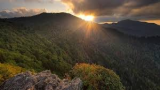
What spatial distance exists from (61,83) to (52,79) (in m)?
1.33

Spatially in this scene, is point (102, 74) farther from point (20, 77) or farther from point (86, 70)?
point (20, 77)

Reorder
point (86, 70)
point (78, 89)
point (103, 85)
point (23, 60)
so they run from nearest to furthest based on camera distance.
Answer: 1. point (78, 89)
2. point (103, 85)
3. point (86, 70)
4. point (23, 60)

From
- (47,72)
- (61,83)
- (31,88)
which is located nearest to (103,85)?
(61,83)

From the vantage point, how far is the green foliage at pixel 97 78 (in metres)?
27.1

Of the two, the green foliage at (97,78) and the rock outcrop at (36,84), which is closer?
the rock outcrop at (36,84)

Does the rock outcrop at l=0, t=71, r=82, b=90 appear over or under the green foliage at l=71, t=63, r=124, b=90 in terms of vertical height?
over

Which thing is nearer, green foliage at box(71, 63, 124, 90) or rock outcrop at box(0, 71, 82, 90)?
rock outcrop at box(0, 71, 82, 90)

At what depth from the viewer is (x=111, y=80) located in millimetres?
28594

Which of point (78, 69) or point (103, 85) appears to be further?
point (78, 69)

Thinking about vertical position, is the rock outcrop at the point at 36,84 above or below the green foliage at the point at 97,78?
above

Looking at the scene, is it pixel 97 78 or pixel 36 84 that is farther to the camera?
pixel 97 78

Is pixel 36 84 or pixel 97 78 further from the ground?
pixel 36 84

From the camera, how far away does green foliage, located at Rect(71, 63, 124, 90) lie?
88.9ft

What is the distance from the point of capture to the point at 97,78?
2794cm
